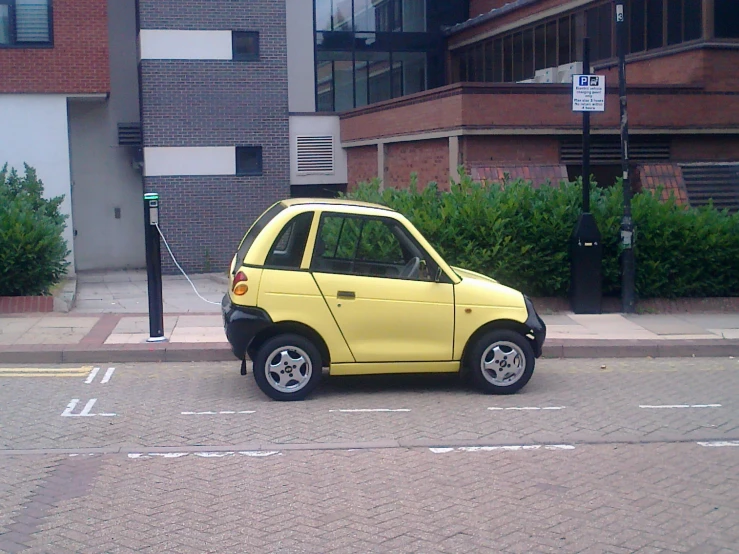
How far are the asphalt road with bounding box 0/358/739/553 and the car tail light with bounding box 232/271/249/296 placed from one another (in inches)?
41.6

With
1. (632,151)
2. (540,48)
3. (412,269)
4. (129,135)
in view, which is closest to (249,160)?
(129,135)

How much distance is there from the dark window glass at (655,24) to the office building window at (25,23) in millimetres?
13134

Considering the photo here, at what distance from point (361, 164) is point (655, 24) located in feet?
25.3

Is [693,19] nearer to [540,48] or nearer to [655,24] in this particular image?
[655,24]

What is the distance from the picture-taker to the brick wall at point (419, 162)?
18812 millimetres

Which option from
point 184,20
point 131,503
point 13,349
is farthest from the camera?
point 184,20

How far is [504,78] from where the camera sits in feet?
85.0

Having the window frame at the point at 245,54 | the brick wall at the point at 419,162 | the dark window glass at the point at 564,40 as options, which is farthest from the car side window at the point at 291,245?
the dark window glass at the point at 564,40

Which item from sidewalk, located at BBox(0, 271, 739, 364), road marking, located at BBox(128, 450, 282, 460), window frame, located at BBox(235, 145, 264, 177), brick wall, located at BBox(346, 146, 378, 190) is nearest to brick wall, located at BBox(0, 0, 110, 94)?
window frame, located at BBox(235, 145, 264, 177)

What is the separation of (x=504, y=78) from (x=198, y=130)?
8618mm

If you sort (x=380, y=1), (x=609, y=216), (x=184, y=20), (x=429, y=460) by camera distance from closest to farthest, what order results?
(x=429, y=460)
(x=609, y=216)
(x=184, y=20)
(x=380, y=1)

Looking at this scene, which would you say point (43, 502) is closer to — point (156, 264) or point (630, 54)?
point (156, 264)

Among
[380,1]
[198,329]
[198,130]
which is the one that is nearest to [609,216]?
[198,329]

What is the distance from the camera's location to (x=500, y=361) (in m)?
Result: 9.18
